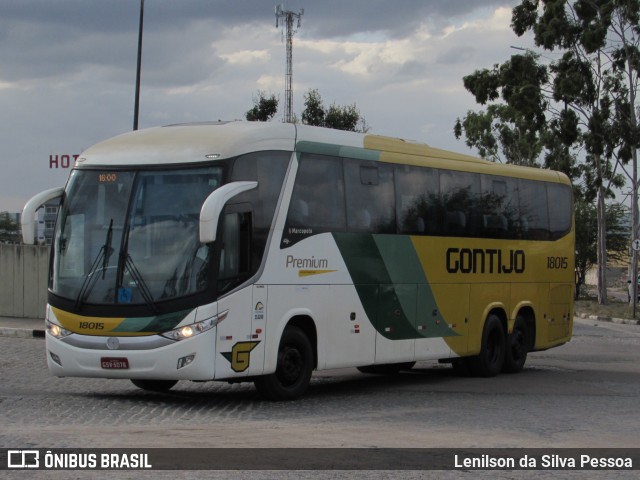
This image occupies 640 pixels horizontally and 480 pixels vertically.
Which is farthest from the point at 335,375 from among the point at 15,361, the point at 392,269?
the point at 15,361

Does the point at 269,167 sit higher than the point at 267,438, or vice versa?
the point at 269,167

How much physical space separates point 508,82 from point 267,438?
46346mm

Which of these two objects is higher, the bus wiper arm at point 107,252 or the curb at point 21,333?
the bus wiper arm at point 107,252

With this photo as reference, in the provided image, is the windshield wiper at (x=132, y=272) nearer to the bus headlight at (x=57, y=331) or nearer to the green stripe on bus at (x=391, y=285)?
the bus headlight at (x=57, y=331)

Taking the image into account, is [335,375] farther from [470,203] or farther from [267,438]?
[267,438]

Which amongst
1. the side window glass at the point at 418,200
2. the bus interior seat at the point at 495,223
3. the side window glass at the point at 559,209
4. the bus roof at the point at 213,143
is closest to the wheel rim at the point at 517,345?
the bus interior seat at the point at 495,223

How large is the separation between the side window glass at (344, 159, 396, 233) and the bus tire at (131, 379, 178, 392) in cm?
326

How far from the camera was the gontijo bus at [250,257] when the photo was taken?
13.2 m

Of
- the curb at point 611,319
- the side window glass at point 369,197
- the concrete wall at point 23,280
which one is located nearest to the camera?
the side window glass at point 369,197

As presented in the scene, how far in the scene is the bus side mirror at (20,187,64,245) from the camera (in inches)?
546

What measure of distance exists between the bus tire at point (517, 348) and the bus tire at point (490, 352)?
24 cm

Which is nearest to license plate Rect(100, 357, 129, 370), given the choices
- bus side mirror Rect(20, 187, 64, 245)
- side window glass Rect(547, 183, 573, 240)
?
bus side mirror Rect(20, 187, 64, 245)

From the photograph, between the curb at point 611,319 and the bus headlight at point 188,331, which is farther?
the curb at point 611,319

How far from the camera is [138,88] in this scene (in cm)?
3469
